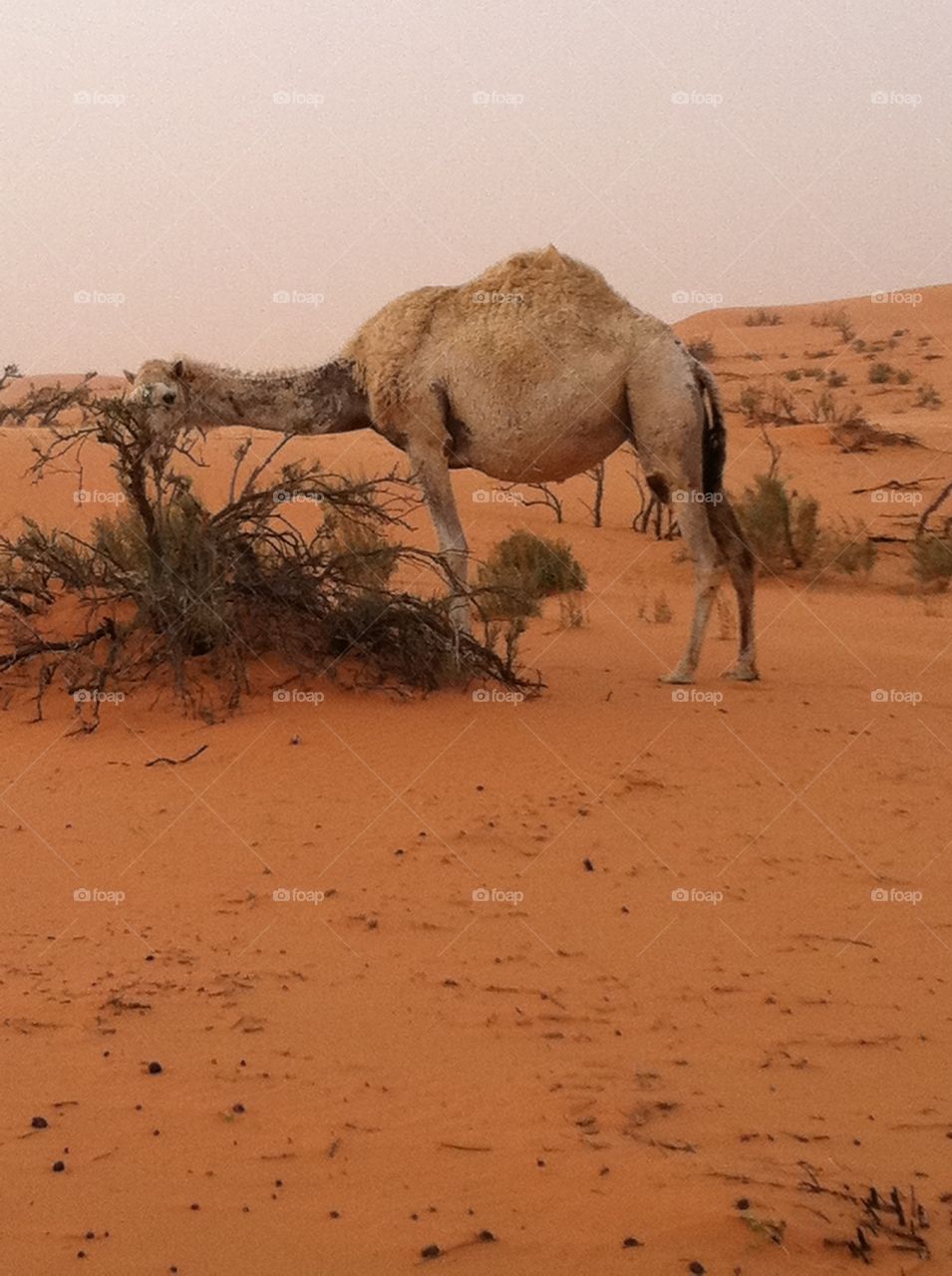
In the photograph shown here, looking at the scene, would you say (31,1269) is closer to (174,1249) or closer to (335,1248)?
(174,1249)

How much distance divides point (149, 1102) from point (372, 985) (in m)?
1.08

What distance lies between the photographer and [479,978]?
477cm

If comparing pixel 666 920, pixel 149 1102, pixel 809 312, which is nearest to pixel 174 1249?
pixel 149 1102

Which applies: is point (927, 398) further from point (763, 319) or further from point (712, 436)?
point (763, 319)

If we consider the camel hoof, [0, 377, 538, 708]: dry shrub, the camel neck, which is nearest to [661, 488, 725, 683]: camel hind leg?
the camel hoof

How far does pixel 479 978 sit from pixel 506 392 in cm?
464

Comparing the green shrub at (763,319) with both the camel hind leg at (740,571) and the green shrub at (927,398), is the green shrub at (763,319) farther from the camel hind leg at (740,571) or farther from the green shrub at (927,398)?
the camel hind leg at (740,571)

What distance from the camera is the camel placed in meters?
8.48

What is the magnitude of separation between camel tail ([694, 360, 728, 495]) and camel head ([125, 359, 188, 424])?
3323mm

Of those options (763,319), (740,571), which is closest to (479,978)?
(740,571)

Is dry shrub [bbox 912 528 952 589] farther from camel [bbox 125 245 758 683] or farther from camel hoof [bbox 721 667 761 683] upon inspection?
camel [bbox 125 245 758 683]

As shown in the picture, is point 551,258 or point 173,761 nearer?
point 173,761

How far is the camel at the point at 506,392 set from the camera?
334 inches

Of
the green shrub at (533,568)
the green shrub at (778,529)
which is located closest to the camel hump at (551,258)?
the green shrub at (533,568)
